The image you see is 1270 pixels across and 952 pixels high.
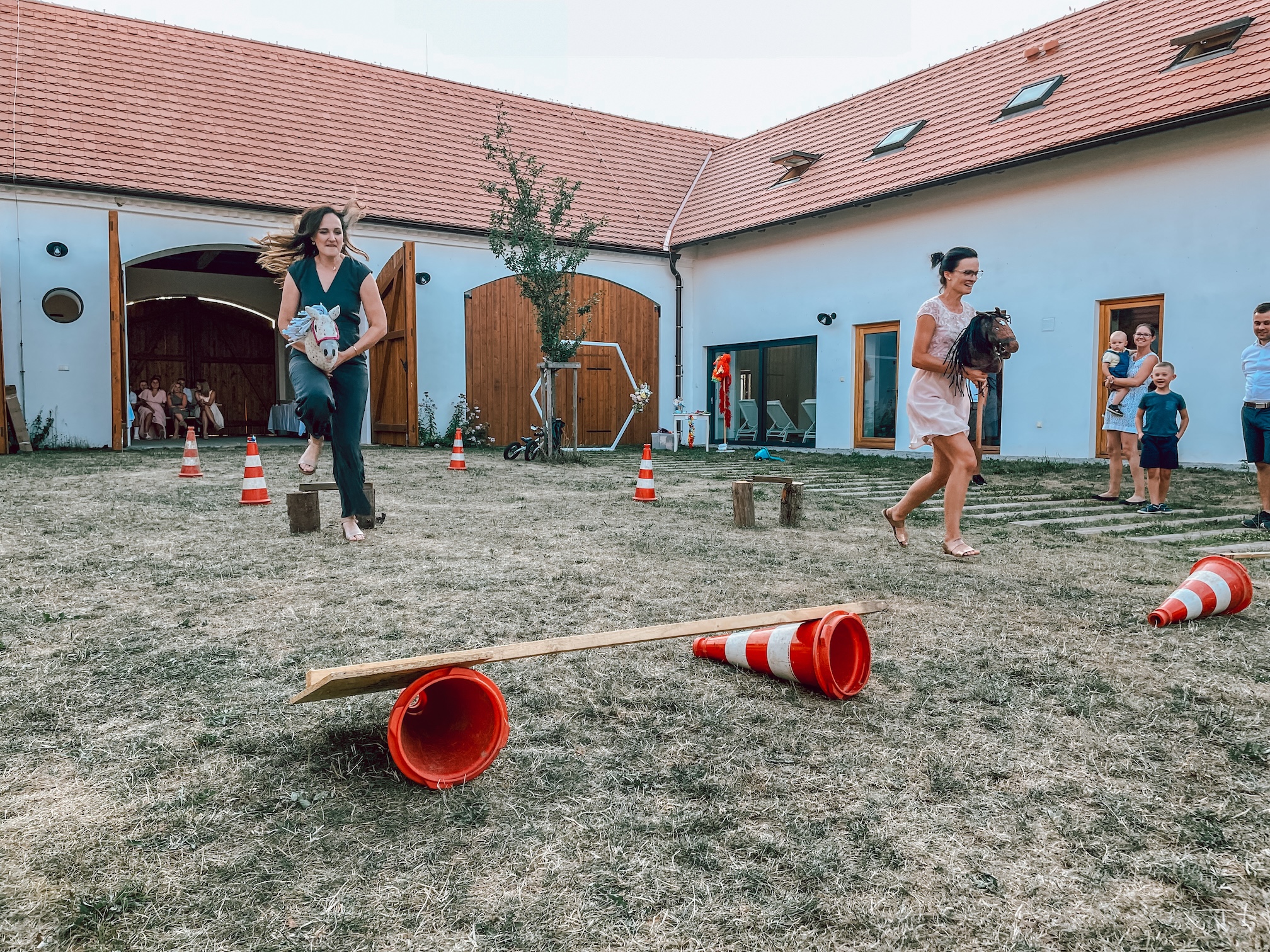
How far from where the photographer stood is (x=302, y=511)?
17.2ft

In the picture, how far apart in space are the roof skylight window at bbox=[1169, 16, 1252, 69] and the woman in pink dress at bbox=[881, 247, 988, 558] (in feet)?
29.0

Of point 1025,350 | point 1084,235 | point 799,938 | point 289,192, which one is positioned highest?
point 289,192

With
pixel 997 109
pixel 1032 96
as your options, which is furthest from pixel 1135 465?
pixel 997 109

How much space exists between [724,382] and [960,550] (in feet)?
39.6

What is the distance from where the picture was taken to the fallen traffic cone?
1867 mm

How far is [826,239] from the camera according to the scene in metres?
15.2

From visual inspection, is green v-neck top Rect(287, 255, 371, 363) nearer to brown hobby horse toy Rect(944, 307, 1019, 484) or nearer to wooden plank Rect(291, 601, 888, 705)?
wooden plank Rect(291, 601, 888, 705)

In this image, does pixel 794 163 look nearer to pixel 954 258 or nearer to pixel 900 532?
pixel 954 258

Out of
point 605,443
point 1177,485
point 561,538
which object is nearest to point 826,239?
point 605,443

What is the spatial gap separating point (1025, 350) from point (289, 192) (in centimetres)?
1202

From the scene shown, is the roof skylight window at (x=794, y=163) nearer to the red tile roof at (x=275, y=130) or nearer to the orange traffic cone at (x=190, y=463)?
the red tile roof at (x=275, y=130)

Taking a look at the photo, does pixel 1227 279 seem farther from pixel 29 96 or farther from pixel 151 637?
pixel 29 96

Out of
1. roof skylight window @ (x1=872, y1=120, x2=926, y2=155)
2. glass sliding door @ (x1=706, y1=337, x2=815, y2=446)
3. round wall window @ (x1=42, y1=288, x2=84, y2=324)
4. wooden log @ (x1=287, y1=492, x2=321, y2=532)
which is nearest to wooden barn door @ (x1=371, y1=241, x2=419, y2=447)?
round wall window @ (x1=42, y1=288, x2=84, y2=324)

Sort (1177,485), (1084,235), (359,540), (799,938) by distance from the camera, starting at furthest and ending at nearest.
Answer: (1084,235) < (1177,485) < (359,540) < (799,938)
